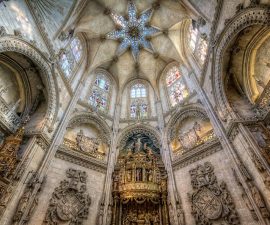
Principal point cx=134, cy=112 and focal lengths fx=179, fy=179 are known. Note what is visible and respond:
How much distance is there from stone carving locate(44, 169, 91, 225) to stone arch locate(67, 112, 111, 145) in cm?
388

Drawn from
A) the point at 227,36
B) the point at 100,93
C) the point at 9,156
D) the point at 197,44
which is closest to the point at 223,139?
the point at 227,36

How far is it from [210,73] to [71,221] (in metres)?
12.3

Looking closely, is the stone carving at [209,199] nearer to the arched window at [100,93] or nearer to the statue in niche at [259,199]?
the statue in niche at [259,199]

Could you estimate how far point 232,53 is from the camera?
10.6 meters

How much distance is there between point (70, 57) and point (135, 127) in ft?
26.8

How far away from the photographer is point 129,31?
18828 mm

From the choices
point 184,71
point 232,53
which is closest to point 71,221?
point 232,53

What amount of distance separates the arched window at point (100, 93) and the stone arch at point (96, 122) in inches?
60.5

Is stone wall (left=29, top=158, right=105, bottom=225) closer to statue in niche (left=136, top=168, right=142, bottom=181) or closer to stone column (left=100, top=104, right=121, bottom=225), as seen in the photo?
stone column (left=100, top=104, right=121, bottom=225)

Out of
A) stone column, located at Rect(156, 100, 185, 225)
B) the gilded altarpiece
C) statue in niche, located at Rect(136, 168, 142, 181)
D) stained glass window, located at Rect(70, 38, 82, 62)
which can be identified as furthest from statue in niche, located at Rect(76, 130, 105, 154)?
stained glass window, located at Rect(70, 38, 82, 62)

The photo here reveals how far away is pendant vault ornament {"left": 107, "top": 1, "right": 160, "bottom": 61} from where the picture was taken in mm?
17953

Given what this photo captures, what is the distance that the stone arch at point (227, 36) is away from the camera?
742cm

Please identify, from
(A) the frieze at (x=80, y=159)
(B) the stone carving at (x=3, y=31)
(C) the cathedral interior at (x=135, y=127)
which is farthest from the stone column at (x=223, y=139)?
(B) the stone carving at (x=3, y=31)

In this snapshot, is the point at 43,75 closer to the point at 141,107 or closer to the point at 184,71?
the point at 141,107
